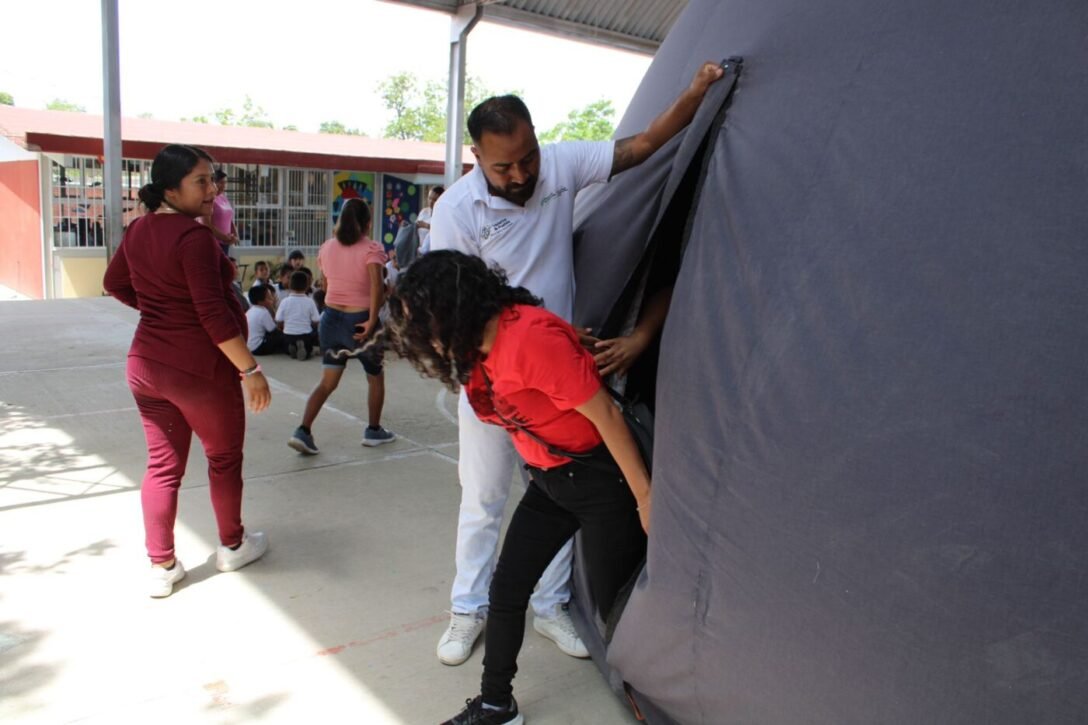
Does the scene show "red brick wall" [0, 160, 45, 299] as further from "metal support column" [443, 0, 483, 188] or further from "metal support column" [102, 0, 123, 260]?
"metal support column" [443, 0, 483, 188]

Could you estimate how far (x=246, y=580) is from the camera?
3828 mm

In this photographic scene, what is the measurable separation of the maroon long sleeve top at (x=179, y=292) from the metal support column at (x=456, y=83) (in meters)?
9.04

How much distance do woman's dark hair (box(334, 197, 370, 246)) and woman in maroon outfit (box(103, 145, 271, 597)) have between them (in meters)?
2.01

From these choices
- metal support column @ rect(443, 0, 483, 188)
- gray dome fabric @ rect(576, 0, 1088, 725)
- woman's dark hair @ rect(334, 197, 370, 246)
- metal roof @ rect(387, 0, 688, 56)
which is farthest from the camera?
metal support column @ rect(443, 0, 483, 188)

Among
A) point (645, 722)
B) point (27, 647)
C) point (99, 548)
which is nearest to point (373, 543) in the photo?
point (99, 548)

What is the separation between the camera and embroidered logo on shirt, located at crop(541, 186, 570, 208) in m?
3.00

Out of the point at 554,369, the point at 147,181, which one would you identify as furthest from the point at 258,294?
the point at 147,181

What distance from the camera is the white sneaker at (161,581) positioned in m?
3.61

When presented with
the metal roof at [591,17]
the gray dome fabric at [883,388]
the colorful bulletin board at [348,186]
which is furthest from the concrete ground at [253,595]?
the colorful bulletin board at [348,186]

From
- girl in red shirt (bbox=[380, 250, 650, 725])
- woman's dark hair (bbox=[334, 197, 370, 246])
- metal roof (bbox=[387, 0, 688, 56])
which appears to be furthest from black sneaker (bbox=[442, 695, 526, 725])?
metal roof (bbox=[387, 0, 688, 56])

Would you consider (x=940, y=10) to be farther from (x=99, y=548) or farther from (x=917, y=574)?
Answer: (x=99, y=548)

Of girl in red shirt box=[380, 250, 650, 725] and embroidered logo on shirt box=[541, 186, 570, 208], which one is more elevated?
embroidered logo on shirt box=[541, 186, 570, 208]

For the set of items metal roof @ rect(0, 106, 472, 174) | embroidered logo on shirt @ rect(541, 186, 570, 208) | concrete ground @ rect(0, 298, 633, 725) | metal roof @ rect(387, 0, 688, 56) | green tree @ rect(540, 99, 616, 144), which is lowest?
concrete ground @ rect(0, 298, 633, 725)

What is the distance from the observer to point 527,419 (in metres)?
2.45
